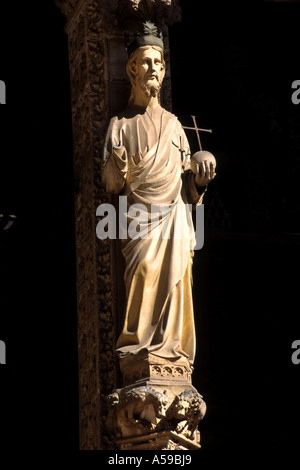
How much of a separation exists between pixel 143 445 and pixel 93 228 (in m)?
1.78

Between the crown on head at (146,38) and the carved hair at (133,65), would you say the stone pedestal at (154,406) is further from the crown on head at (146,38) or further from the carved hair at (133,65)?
the crown on head at (146,38)

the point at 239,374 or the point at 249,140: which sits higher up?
the point at 249,140

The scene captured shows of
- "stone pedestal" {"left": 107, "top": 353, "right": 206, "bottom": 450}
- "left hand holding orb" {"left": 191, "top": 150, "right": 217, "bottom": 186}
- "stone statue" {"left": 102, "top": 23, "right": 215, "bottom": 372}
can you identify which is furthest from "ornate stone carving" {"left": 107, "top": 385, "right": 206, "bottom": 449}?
"left hand holding orb" {"left": 191, "top": 150, "right": 217, "bottom": 186}

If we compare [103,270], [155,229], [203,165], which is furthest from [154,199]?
[103,270]

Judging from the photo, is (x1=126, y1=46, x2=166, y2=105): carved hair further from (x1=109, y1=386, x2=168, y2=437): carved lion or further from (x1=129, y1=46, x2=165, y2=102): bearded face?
(x1=109, y1=386, x2=168, y2=437): carved lion

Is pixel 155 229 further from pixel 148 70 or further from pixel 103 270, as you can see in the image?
pixel 148 70

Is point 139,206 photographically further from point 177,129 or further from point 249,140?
point 249,140

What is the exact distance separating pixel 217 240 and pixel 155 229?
4.92 meters

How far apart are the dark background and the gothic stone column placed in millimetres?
1545

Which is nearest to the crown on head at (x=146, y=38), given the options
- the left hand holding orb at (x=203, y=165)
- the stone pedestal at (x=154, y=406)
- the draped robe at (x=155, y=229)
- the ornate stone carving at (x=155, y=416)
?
the draped robe at (x=155, y=229)

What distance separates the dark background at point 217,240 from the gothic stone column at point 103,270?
1545mm
